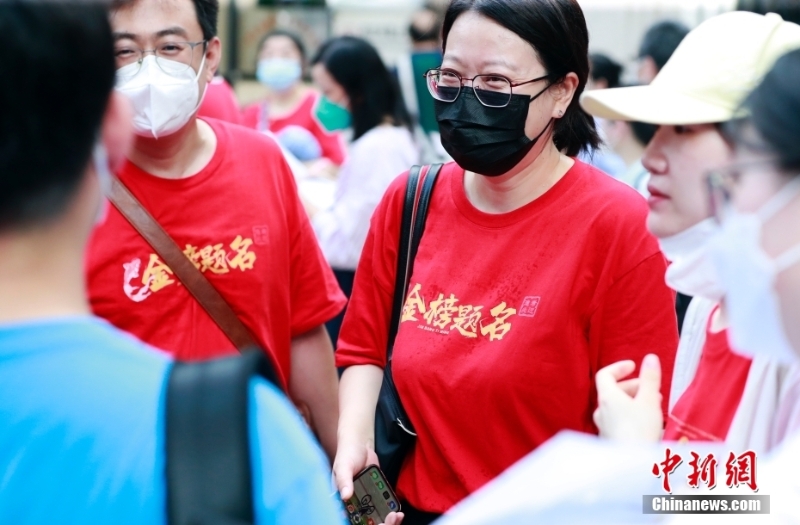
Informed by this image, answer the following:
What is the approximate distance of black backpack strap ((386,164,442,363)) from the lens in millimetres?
2768

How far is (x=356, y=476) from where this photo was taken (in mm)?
2615

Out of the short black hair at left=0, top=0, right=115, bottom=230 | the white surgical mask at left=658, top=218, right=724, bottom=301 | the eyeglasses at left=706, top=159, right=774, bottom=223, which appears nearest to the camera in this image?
the short black hair at left=0, top=0, right=115, bottom=230

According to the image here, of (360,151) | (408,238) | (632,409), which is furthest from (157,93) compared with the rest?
(360,151)

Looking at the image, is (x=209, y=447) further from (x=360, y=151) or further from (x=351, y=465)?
(x=360, y=151)

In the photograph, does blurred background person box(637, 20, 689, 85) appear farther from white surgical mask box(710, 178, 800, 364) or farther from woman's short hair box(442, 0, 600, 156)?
white surgical mask box(710, 178, 800, 364)

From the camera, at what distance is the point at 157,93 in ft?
9.68

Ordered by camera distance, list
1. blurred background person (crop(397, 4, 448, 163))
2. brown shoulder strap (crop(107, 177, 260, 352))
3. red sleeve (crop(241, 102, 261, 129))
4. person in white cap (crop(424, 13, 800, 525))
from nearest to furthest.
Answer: person in white cap (crop(424, 13, 800, 525))
brown shoulder strap (crop(107, 177, 260, 352))
blurred background person (crop(397, 4, 448, 163))
red sleeve (crop(241, 102, 261, 129))

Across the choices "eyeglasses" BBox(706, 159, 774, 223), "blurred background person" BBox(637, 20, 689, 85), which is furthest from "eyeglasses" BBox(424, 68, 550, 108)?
"blurred background person" BBox(637, 20, 689, 85)

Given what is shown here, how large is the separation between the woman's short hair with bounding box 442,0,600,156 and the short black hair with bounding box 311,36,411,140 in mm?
2551

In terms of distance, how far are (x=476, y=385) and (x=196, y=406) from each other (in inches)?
48.6

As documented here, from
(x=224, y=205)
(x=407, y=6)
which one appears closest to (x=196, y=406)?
(x=224, y=205)

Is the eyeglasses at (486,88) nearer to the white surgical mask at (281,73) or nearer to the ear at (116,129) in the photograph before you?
the ear at (116,129)

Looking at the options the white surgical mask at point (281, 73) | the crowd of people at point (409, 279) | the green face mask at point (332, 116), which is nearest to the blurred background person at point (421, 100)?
the green face mask at point (332, 116)

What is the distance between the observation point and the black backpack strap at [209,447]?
1273mm
